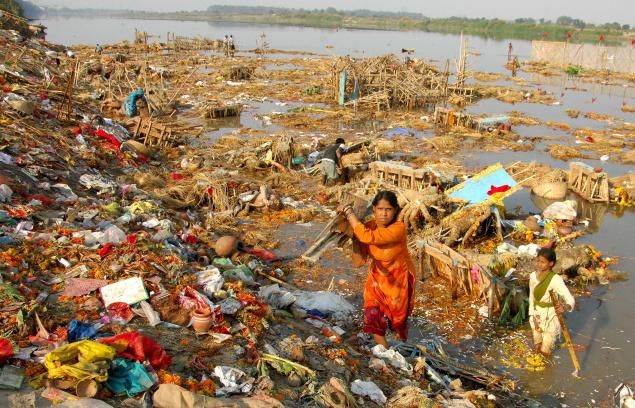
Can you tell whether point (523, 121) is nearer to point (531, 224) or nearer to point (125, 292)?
point (531, 224)

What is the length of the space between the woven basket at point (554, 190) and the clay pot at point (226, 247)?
6.67 meters

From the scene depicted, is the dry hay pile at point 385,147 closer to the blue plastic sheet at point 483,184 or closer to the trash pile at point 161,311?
the trash pile at point 161,311

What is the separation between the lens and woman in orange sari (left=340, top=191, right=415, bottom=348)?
3734mm

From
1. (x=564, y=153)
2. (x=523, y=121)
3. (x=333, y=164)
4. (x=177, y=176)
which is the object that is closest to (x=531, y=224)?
(x=333, y=164)

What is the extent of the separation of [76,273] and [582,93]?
27098 mm

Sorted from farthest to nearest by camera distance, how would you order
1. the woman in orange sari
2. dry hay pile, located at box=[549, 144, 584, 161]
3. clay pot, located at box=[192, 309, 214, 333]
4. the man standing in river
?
1. dry hay pile, located at box=[549, 144, 584, 161]
2. the man standing in river
3. clay pot, located at box=[192, 309, 214, 333]
4. the woman in orange sari

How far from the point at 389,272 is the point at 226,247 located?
3.07 meters

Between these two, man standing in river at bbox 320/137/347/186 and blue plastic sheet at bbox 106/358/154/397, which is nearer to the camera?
blue plastic sheet at bbox 106/358/154/397

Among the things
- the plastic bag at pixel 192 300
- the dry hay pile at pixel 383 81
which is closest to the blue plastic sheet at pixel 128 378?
the plastic bag at pixel 192 300

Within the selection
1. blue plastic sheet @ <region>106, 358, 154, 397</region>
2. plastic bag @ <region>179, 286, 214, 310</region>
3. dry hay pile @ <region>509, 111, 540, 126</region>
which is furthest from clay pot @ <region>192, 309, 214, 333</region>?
dry hay pile @ <region>509, 111, 540, 126</region>

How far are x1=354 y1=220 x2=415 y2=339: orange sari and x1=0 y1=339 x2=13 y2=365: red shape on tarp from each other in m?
2.48

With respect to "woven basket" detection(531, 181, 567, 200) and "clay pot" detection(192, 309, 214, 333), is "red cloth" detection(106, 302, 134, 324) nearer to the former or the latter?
"clay pot" detection(192, 309, 214, 333)

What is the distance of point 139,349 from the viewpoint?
3293mm

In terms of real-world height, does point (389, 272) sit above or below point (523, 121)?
below
